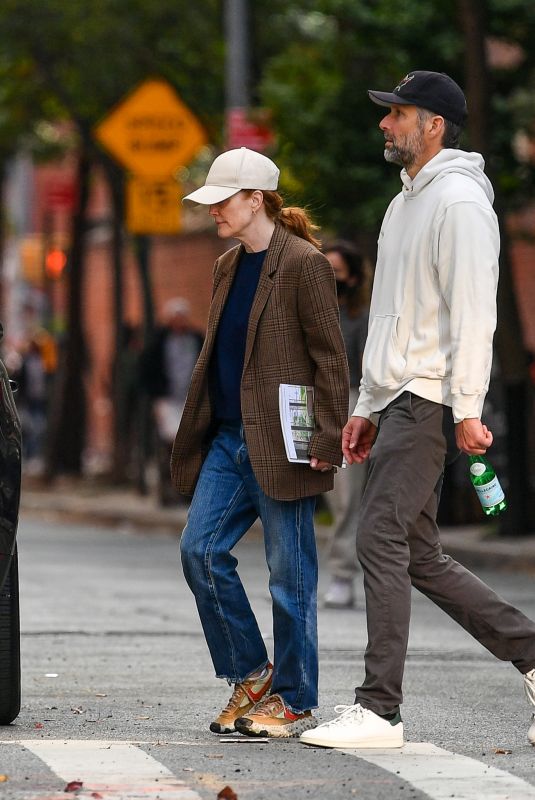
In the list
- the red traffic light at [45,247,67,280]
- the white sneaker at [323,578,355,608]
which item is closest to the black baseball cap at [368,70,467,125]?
the white sneaker at [323,578,355,608]

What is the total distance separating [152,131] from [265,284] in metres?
14.1

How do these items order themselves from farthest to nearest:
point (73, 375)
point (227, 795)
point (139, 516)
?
point (73, 375) → point (139, 516) → point (227, 795)

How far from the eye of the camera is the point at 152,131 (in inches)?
810

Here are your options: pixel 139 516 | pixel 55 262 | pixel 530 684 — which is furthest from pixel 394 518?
pixel 55 262

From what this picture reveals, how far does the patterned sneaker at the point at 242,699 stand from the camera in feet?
22.2

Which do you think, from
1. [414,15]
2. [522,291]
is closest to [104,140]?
[414,15]

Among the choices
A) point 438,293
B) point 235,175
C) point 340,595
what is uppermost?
point 235,175

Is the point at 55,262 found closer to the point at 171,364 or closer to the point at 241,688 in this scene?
the point at 171,364

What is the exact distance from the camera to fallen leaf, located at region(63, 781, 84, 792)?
5.61 m

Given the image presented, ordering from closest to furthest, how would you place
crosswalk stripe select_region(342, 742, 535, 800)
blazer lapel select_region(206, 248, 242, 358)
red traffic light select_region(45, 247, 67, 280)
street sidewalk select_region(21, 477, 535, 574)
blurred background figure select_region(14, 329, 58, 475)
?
crosswalk stripe select_region(342, 742, 535, 800) → blazer lapel select_region(206, 248, 242, 358) → street sidewalk select_region(21, 477, 535, 574) → red traffic light select_region(45, 247, 67, 280) → blurred background figure select_region(14, 329, 58, 475)

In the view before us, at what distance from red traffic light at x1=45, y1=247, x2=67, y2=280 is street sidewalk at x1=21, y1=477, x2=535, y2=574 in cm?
404

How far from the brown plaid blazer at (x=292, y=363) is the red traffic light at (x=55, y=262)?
74.7 ft

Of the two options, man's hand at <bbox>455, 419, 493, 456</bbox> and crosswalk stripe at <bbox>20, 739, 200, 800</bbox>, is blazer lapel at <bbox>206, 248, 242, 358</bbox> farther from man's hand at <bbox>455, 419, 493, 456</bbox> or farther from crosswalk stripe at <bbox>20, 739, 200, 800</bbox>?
crosswalk stripe at <bbox>20, 739, 200, 800</bbox>

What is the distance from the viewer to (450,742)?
22.0ft
